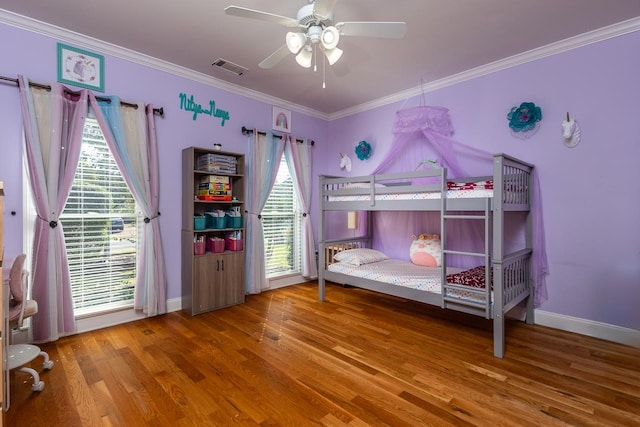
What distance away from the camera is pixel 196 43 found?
2928 mm

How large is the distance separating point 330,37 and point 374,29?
0.30 metres

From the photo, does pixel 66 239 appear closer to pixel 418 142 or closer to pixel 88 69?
pixel 88 69

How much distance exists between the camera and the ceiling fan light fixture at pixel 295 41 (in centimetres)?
209

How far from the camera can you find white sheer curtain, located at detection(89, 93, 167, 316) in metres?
3.02

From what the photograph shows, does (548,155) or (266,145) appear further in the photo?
(266,145)

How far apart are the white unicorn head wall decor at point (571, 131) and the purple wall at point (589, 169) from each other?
47 millimetres

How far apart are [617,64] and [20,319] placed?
Answer: 4.88 meters

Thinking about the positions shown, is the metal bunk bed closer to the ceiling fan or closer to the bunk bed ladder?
the bunk bed ladder

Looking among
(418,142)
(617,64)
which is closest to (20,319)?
(418,142)

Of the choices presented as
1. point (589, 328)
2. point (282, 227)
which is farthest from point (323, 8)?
point (589, 328)

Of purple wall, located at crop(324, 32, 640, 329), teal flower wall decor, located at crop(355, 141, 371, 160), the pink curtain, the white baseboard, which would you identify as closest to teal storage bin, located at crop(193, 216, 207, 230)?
the pink curtain

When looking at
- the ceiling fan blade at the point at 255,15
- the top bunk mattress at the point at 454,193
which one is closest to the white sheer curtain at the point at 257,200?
the top bunk mattress at the point at 454,193

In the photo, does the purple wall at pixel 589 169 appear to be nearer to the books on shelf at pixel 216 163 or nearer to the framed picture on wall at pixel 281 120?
the framed picture on wall at pixel 281 120

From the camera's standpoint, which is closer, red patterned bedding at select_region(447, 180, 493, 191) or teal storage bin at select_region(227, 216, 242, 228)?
red patterned bedding at select_region(447, 180, 493, 191)
